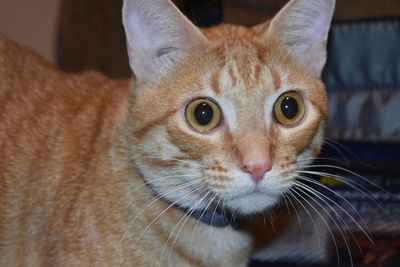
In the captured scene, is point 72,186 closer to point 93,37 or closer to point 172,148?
point 172,148

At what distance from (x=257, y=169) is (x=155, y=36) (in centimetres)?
45

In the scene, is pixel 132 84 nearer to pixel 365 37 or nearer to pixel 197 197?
pixel 197 197

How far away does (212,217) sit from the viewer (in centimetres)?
156

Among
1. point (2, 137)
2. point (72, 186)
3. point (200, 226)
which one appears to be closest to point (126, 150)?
point (72, 186)

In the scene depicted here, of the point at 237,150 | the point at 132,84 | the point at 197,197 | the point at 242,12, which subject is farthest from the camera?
the point at 242,12

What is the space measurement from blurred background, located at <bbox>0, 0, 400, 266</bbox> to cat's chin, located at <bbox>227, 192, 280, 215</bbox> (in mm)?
103

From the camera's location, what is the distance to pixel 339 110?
244 centimetres

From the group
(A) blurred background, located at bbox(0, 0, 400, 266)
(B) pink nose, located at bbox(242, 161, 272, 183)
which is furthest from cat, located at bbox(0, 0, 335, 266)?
(A) blurred background, located at bbox(0, 0, 400, 266)

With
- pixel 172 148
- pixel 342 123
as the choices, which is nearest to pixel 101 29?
pixel 342 123

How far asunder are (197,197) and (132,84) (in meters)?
0.36

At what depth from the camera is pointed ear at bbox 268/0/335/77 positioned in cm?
154

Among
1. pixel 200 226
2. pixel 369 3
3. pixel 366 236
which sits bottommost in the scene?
pixel 366 236

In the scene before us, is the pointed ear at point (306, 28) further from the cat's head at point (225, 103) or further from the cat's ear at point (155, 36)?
the cat's ear at point (155, 36)

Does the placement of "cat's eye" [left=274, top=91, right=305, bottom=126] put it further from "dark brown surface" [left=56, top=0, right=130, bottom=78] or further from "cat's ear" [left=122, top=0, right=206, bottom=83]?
"dark brown surface" [left=56, top=0, right=130, bottom=78]
